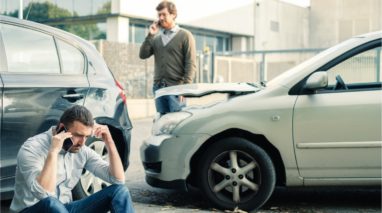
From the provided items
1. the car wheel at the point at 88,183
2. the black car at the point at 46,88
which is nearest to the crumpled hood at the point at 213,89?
the black car at the point at 46,88

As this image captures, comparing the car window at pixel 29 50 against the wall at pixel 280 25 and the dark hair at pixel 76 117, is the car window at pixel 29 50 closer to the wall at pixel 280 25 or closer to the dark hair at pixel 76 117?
the dark hair at pixel 76 117

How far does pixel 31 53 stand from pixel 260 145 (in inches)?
81.0

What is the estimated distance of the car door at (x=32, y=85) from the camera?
4.70m

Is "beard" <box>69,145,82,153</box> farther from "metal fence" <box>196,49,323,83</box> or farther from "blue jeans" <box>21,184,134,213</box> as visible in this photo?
"metal fence" <box>196,49,323,83</box>

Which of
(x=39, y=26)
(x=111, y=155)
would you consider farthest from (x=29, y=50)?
(x=111, y=155)

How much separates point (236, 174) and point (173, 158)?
0.57m

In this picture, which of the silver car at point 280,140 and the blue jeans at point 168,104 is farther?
the blue jeans at point 168,104

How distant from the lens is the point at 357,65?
10.9 meters

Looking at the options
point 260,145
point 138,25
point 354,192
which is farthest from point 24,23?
point 138,25

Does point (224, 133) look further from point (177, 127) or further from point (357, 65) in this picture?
point (357, 65)

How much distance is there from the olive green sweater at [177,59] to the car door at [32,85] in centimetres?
175

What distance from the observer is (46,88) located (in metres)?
4.97

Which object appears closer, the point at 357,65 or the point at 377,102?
the point at 377,102

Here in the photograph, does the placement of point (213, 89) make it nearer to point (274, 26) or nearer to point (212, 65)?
point (212, 65)
